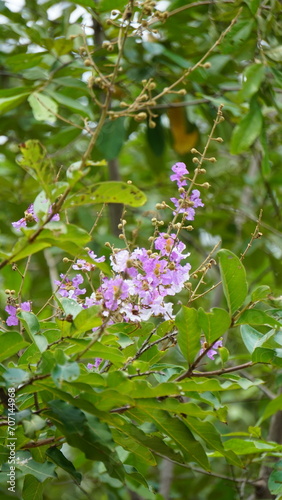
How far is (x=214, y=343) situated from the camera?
2.50 feet

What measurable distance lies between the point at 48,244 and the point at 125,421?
22cm

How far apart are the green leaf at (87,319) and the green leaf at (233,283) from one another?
0.15 meters

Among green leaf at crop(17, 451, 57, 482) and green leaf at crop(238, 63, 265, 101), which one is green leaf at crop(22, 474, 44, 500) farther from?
green leaf at crop(238, 63, 265, 101)

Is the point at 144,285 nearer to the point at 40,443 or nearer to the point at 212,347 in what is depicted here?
the point at 212,347

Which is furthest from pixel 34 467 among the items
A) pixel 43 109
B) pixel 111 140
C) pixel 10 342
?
pixel 111 140

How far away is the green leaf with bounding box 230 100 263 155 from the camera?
1376 millimetres

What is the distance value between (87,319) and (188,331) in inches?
4.4

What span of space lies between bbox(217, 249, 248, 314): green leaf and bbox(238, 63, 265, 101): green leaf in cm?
64

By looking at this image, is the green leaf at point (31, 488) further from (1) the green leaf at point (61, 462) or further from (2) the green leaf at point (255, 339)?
(2) the green leaf at point (255, 339)

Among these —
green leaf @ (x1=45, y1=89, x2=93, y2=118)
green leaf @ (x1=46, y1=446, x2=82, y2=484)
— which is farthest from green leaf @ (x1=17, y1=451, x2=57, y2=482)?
green leaf @ (x1=45, y1=89, x2=93, y2=118)

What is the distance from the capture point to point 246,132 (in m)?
1.38

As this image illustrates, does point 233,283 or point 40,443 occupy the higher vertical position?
point 233,283

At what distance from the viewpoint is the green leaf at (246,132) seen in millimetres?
1376

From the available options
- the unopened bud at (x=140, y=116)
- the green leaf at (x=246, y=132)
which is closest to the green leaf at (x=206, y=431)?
the unopened bud at (x=140, y=116)
